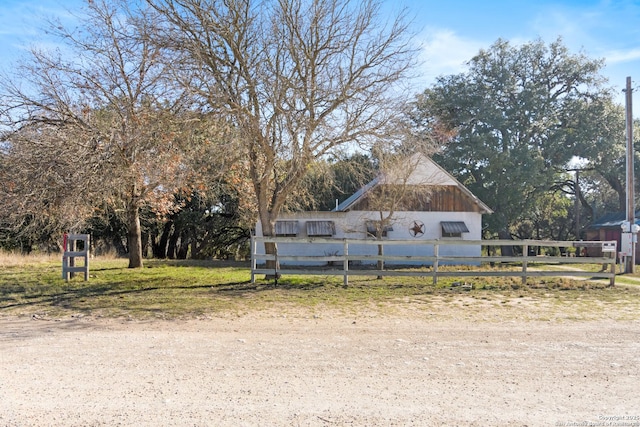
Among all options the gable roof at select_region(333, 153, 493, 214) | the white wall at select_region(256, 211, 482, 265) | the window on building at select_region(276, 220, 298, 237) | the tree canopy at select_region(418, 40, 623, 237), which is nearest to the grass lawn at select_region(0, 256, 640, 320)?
the gable roof at select_region(333, 153, 493, 214)

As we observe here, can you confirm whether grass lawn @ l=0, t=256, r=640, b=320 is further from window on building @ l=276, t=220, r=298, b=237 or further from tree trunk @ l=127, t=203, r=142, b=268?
window on building @ l=276, t=220, r=298, b=237

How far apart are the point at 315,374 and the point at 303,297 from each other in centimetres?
615

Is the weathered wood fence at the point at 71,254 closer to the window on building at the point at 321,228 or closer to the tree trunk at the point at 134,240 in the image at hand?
the tree trunk at the point at 134,240

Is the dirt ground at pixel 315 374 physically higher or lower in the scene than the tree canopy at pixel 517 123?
lower

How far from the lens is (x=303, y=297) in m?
11.7

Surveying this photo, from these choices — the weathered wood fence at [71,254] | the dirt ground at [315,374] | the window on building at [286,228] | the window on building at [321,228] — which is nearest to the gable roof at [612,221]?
the window on building at [321,228]

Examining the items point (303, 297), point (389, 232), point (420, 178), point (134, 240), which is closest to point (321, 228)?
point (389, 232)

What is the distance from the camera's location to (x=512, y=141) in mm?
32656

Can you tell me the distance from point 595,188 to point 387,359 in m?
44.7

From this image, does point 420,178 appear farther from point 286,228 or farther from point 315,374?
point 315,374

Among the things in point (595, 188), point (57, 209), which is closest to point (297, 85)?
point (57, 209)

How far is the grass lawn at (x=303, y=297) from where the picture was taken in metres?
9.86

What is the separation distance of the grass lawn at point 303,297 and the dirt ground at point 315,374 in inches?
49.1

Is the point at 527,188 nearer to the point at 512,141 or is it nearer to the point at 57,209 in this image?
the point at 512,141
